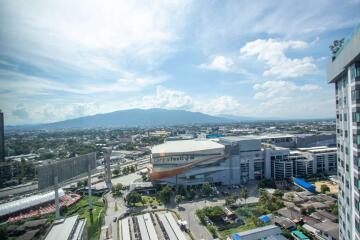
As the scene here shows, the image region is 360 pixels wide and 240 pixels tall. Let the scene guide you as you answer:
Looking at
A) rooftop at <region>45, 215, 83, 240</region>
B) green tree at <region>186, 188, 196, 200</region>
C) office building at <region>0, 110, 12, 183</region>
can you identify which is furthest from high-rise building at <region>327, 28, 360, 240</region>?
office building at <region>0, 110, 12, 183</region>

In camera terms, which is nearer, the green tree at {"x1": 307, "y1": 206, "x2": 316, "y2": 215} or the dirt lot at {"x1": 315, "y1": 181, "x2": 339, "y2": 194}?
the green tree at {"x1": 307, "y1": 206, "x2": 316, "y2": 215}

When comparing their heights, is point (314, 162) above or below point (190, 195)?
above

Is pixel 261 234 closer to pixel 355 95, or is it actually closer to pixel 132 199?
pixel 355 95

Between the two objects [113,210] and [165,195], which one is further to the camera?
[165,195]

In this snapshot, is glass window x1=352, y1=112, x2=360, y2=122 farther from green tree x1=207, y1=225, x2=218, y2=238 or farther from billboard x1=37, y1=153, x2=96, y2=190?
billboard x1=37, y1=153, x2=96, y2=190

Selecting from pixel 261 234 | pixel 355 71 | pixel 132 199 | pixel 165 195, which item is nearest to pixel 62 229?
pixel 132 199

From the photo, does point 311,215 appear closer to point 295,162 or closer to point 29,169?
point 295,162

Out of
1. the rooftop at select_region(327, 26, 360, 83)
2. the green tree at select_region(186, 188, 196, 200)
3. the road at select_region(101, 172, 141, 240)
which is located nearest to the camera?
the rooftop at select_region(327, 26, 360, 83)
